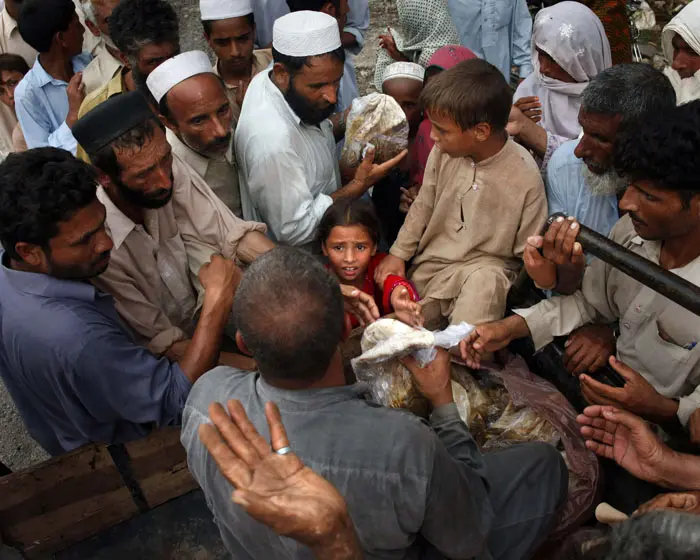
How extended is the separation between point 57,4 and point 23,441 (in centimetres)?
294

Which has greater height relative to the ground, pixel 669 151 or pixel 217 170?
pixel 669 151

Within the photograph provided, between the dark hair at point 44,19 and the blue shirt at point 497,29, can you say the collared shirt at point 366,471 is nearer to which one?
the dark hair at point 44,19

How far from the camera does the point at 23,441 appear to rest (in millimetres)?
3770

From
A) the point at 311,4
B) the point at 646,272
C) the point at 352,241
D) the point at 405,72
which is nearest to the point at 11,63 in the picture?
the point at 311,4

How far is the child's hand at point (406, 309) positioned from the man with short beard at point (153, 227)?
0.78 meters

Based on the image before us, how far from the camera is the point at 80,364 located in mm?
2049

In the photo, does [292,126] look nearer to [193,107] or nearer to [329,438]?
[193,107]

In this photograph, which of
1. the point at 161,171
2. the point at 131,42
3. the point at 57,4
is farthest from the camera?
the point at 57,4

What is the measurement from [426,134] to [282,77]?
0.99 meters

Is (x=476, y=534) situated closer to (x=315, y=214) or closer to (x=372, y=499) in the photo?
(x=372, y=499)

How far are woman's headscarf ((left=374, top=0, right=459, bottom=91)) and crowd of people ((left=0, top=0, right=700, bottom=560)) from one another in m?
0.78

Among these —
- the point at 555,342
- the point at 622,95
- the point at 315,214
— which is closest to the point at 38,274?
the point at 315,214

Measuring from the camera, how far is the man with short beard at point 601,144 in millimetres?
2580

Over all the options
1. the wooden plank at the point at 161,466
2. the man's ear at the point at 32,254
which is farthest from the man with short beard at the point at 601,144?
the man's ear at the point at 32,254
